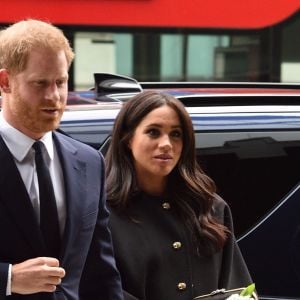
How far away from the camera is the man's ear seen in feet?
5.03

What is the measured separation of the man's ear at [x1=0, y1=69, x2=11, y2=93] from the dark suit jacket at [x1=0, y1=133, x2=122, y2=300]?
0.12m

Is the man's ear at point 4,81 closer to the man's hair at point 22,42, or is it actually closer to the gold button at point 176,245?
the man's hair at point 22,42

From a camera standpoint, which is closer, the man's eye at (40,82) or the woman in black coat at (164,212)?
the man's eye at (40,82)

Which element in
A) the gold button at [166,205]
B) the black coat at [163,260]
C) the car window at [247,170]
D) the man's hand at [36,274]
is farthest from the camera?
the car window at [247,170]

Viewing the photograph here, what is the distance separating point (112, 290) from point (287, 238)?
0.87 meters

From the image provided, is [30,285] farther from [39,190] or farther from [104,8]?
[104,8]

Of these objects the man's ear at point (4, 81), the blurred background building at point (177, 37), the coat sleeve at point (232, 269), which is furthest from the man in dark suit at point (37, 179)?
the blurred background building at point (177, 37)

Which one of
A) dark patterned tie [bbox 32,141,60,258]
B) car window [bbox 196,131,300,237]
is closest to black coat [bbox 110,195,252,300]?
car window [bbox 196,131,300,237]

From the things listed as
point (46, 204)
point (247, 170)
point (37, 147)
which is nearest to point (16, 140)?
point (37, 147)

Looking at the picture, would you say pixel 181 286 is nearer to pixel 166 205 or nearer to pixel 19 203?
pixel 166 205

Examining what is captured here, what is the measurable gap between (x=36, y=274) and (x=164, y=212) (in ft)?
2.30

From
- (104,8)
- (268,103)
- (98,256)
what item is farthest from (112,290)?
(104,8)

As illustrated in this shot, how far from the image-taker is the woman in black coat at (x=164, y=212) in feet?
6.80

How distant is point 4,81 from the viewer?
1.54 metres
